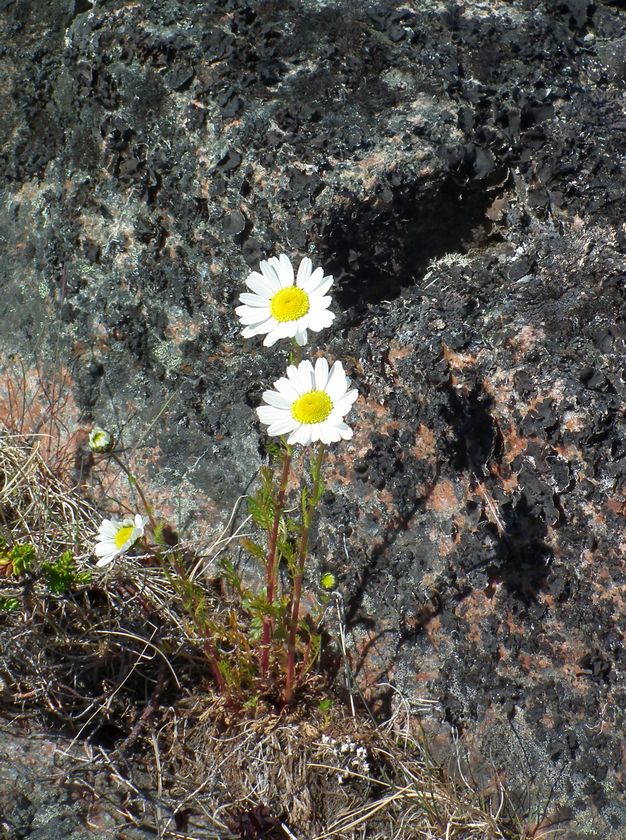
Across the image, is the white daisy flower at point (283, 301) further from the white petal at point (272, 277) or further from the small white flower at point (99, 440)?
the small white flower at point (99, 440)

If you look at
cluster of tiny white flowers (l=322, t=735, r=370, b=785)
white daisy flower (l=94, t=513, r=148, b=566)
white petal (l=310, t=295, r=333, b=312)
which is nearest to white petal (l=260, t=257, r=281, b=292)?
white petal (l=310, t=295, r=333, b=312)

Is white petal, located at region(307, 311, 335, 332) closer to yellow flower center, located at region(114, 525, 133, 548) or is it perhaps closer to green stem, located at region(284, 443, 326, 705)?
green stem, located at region(284, 443, 326, 705)

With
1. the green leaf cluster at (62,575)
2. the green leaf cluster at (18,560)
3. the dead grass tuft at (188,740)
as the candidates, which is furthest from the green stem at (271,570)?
the green leaf cluster at (18,560)

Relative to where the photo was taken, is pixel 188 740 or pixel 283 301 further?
pixel 188 740

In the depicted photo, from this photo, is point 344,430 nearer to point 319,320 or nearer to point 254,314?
point 319,320

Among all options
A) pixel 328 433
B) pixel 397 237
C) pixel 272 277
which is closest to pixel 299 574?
pixel 328 433

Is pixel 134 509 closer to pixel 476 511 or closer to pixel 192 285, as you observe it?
pixel 192 285
